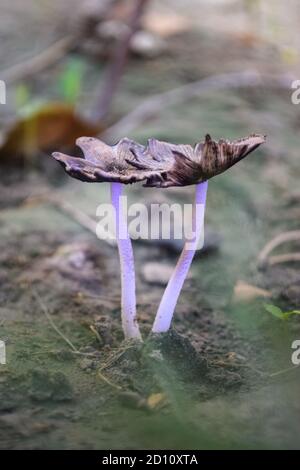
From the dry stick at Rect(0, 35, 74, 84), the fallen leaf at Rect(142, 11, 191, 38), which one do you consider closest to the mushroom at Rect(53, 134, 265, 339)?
the dry stick at Rect(0, 35, 74, 84)

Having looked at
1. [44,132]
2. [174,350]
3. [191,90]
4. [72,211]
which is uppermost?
[191,90]

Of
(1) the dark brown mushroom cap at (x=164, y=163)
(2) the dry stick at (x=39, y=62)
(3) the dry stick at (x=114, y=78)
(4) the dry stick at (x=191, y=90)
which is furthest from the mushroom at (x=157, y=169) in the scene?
(2) the dry stick at (x=39, y=62)

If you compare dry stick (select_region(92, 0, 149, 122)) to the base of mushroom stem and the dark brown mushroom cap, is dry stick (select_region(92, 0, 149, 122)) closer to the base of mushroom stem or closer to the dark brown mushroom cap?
the dark brown mushroom cap

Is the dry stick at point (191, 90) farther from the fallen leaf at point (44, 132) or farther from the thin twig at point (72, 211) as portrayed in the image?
the thin twig at point (72, 211)

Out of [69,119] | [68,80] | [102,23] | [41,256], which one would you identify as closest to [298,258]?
[41,256]

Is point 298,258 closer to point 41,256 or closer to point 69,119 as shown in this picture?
point 41,256

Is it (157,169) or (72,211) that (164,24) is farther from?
(157,169)

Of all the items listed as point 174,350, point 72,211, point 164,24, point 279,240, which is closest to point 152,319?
point 174,350
